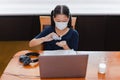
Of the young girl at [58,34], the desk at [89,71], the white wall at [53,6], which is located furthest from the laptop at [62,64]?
the white wall at [53,6]

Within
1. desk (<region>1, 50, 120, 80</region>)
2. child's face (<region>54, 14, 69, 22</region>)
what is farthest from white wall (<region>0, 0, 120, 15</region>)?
desk (<region>1, 50, 120, 80</region>)

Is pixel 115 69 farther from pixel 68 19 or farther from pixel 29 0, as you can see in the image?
pixel 29 0

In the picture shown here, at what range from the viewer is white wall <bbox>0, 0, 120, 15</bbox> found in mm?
3268

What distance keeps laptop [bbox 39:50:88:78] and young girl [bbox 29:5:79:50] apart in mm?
486

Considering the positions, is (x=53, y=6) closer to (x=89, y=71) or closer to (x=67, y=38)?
(x=67, y=38)

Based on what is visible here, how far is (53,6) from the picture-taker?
3.34 meters

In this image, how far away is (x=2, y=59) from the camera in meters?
3.64

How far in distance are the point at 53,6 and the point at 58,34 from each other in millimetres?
1115

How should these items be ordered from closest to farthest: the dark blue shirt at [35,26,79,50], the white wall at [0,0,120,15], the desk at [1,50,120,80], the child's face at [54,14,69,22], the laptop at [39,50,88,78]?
the laptop at [39,50,88,78]
the desk at [1,50,120,80]
the child's face at [54,14,69,22]
the dark blue shirt at [35,26,79,50]
the white wall at [0,0,120,15]

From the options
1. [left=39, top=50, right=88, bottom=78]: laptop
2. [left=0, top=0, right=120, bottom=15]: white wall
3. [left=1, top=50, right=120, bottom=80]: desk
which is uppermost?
[left=0, top=0, right=120, bottom=15]: white wall

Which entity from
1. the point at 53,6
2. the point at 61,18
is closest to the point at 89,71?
the point at 61,18

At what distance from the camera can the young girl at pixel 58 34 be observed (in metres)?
2.12

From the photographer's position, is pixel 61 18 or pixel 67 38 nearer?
pixel 61 18

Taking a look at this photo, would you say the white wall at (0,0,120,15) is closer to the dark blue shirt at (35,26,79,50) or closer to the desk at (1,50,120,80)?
the dark blue shirt at (35,26,79,50)
